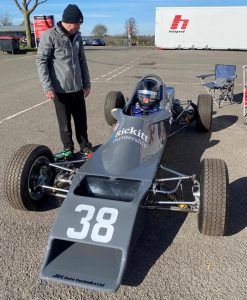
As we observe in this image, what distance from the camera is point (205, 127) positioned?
6645mm

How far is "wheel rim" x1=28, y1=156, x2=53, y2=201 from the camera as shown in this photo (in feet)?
12.2

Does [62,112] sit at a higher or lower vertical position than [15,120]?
higher

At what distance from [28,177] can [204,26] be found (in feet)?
117

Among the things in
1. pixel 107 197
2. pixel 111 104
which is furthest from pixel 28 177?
pixel 111 104

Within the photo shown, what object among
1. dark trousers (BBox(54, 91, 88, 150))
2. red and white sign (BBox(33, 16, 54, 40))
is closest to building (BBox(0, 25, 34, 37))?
red and white sign (BBox(33, 16, 54, 40))

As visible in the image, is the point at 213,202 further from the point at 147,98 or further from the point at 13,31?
the point at 13,31

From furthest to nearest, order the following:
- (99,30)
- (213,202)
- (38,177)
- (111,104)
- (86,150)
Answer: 1. (99,30)
2. (111,104)
3. (86,150)
4. (38,177)
5. (213,202)

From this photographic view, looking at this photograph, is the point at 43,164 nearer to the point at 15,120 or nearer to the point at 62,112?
the point at 62,112

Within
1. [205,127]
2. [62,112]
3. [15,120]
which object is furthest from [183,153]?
[15,120]

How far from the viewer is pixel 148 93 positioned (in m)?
5.07

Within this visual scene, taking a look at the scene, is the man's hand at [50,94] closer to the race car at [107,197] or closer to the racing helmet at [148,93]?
the race car at [107,197]

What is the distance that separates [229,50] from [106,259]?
37.0 meters

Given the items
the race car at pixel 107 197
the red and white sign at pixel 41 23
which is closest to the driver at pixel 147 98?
the race car at pixel 107 197

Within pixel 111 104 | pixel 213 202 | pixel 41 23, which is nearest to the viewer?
pixel 213 202
